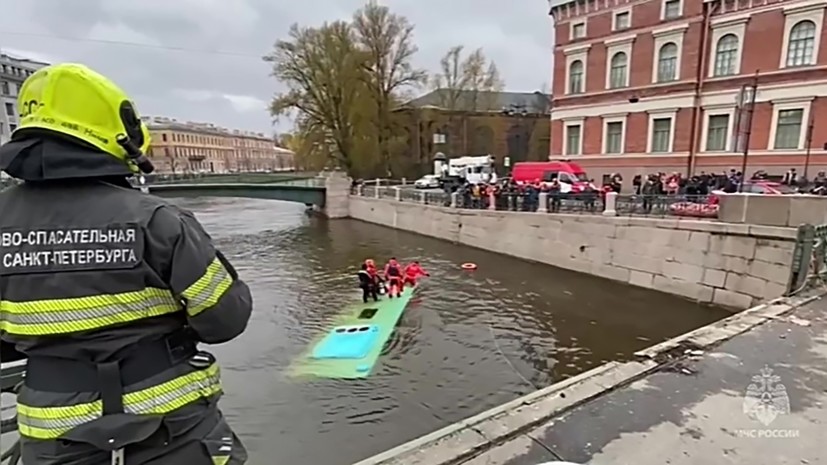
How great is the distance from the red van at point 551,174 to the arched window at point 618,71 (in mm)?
7956

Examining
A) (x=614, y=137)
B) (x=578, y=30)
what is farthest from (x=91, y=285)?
(x=578, y=30)

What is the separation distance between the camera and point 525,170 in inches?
1015

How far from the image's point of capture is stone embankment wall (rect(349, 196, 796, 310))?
11.6 meters

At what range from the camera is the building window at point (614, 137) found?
29.1 meters

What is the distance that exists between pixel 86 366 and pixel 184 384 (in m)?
0.27

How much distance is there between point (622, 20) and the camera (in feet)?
93.1

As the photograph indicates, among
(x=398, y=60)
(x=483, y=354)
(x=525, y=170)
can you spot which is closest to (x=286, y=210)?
(x=398, y=60)

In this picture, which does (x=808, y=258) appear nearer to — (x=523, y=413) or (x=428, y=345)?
(x=523, y=413)

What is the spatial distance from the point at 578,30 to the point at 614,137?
23.1 feet

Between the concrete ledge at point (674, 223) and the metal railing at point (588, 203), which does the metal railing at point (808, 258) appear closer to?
the concrete ledge at point (674, 223)

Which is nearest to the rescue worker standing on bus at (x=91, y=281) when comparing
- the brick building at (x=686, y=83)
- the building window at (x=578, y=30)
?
the brick building at (x=686, y=83)

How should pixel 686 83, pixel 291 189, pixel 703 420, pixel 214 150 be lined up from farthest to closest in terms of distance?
pixel 214 150 → pixel 291 189 → pixel 686 83 → pixel 703 420

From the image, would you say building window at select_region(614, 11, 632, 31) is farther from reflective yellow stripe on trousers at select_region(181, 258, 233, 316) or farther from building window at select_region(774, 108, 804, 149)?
reflective yellow stripe on trousers at select_region(181, 258, 233, 316)

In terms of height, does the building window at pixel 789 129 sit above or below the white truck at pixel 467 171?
above
